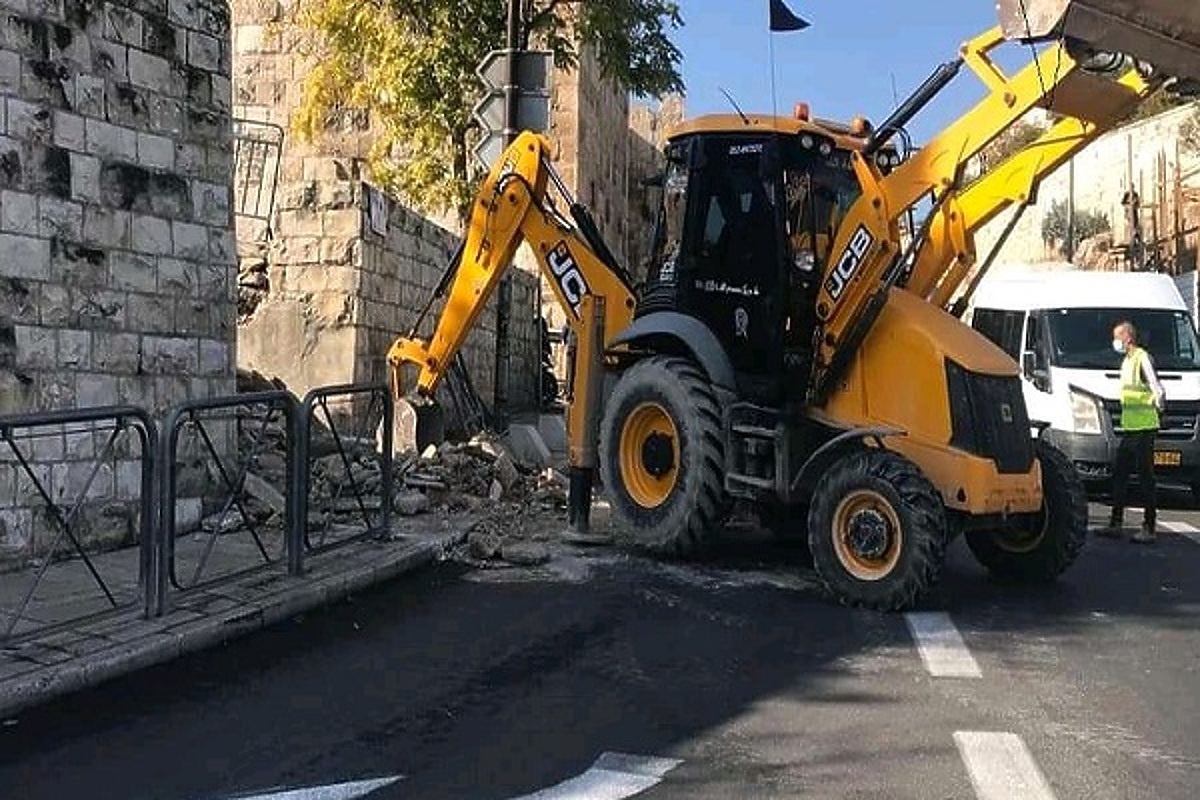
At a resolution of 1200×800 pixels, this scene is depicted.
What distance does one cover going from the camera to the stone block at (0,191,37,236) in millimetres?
8281

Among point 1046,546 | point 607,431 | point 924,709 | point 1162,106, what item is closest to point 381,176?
point 607,431

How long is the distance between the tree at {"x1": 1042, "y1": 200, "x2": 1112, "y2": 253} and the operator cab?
1250 inches

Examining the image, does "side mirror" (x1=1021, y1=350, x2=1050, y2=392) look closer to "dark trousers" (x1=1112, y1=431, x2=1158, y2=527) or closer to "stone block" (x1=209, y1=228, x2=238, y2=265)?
"dark trousers" (x1=1112, y1=431, x2=1158, y2=527)

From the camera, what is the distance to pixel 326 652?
6.83 metres

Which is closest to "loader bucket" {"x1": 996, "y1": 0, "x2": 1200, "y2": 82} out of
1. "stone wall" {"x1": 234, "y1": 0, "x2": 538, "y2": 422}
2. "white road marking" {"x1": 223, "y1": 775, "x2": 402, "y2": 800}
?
"white road marking" {"x1": 223, "y1": 775, "x2": 402, "y2": 800}

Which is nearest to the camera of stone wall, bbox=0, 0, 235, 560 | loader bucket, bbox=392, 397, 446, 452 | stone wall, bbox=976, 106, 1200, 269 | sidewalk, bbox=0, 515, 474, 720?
sidewalk, bbox=0, 515, 474, 720

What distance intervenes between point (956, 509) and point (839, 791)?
3.62 metres

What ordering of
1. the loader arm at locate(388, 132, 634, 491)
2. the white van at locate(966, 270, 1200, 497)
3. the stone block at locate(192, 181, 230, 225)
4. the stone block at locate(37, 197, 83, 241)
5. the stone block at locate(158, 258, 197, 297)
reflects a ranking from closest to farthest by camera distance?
the stone block at locate(37, 197, 83, 241)
the stone block at locate(158, 258, 197, 297)
the stone block at locate(192, 181, 230, 225)
the loader arm at locate(388, 132, 634, 491)
the white van at locate(966, 270, 1200, 497)

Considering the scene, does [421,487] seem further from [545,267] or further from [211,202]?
[211,202]

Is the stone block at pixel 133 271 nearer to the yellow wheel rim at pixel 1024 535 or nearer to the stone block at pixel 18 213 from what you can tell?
the stone block at pixel 18 213

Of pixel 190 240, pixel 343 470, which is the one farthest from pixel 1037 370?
pixel 190 240

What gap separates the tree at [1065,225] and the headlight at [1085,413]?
26584 millimetres

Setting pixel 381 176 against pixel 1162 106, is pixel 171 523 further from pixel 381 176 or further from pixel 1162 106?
pixel 1162 106

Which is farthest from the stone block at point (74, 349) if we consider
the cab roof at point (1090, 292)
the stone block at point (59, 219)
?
the cab roof at point (1090, 292)
